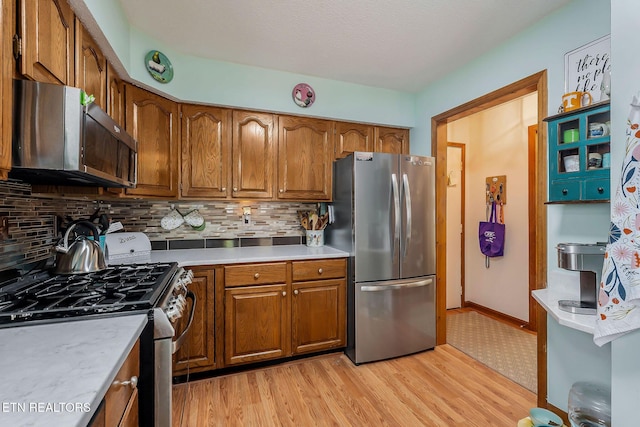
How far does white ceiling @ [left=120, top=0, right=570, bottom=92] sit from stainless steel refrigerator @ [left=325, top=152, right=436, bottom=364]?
789 mm

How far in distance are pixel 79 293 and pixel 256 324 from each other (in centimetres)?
123

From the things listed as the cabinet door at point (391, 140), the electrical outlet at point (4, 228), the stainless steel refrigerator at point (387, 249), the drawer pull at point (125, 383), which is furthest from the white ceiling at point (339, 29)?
the drawer pull at point (125, 383)

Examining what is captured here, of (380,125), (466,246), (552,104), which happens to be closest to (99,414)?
(552,104)

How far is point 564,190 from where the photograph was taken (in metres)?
1.61

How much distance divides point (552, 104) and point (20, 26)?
252cm

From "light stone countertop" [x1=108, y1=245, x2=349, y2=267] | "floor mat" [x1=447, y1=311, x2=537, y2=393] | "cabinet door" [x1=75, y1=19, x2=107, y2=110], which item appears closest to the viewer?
A: "cabinet door" [x1=75, y1=19, x2=107, y2=110]

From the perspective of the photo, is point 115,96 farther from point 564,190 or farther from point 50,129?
point 564,190

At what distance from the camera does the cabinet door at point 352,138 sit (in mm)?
2826

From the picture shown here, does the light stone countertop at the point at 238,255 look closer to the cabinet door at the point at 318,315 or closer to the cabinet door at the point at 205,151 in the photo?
the cabinet door at the point at 318,315

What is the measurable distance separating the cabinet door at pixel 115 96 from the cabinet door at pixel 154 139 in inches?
1.7

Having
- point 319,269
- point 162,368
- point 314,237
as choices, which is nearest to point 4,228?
point 162,368

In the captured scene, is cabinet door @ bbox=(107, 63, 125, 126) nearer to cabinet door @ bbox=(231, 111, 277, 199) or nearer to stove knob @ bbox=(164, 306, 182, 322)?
cabinet door @ bbox=(231, 111, 277, 199)

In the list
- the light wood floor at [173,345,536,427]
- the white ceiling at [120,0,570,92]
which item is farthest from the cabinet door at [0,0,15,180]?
the light wood floor at [173,345,536,427]

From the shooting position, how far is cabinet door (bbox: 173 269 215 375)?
2049mm
